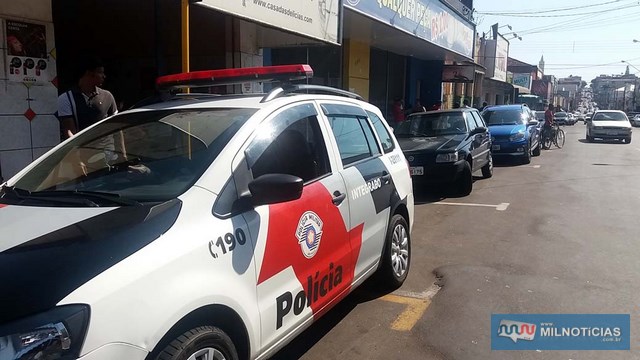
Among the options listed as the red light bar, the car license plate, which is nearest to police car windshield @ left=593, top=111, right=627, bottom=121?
the car license plate

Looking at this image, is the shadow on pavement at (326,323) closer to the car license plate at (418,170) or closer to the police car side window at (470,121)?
the car license plate at (418,170)

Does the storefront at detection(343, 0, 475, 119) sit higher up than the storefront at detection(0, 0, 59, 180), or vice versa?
the storefront at detection(343, 0, 475, 119)

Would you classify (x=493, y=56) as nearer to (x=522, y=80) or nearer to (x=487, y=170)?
(x=487, y=170)

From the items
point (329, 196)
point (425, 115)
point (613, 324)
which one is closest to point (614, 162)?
point (425, 115)

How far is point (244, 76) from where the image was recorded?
11.6 ft

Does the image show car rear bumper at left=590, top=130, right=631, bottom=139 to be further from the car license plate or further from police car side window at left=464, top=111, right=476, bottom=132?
the car license plate

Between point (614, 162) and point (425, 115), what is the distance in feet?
26.6

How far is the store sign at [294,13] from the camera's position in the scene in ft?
20.4

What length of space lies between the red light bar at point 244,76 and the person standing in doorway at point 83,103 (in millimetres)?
1939

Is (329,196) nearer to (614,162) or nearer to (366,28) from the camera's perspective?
(366,28)

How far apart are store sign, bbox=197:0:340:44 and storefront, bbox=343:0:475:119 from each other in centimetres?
95

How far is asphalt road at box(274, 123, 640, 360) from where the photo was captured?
12.0 ft

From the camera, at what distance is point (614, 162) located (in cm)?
1546

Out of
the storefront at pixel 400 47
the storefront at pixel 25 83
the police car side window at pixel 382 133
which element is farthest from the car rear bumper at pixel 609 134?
the storefront at pixel 25 83
